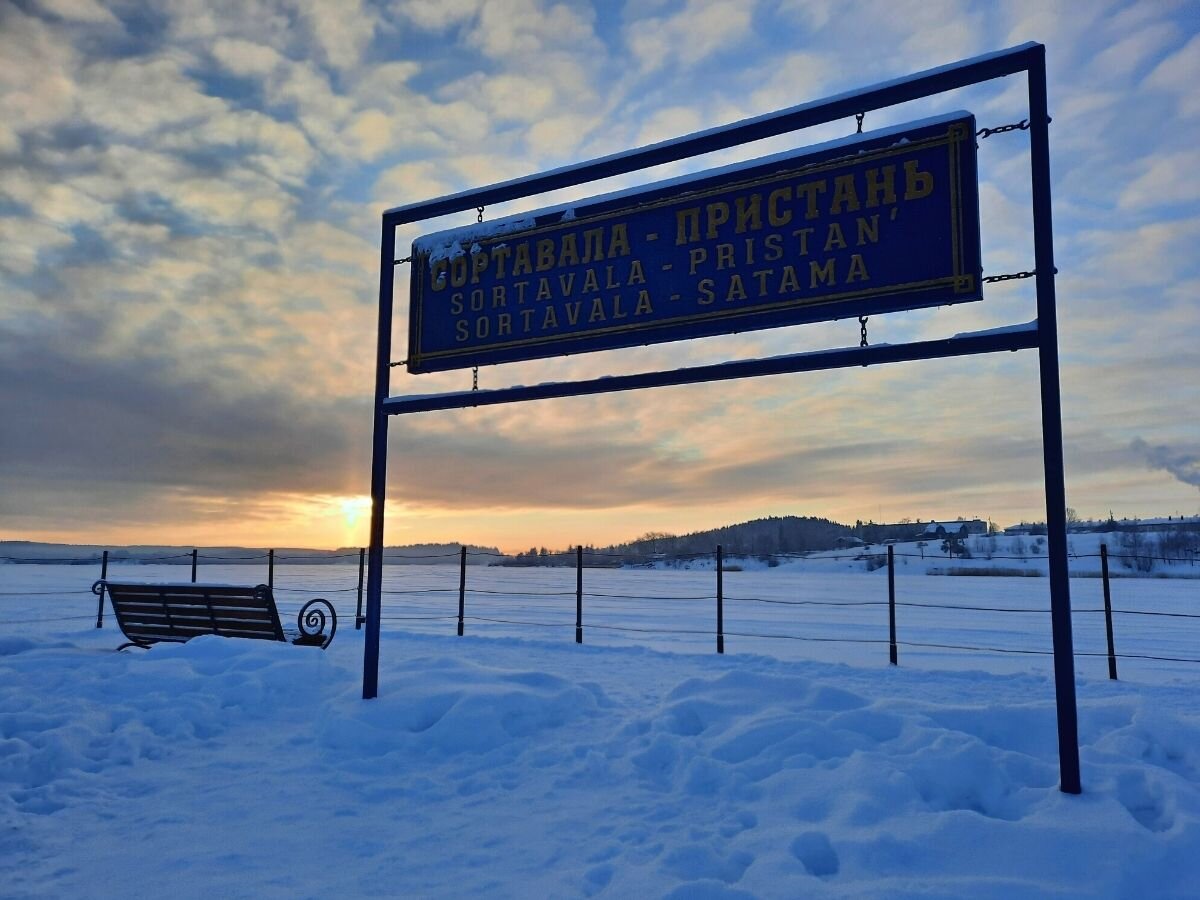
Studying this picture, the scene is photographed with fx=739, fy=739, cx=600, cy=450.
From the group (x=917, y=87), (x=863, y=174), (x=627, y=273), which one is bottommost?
(x=627, y=273)

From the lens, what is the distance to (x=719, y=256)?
18.7ft

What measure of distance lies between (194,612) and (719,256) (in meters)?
6.93

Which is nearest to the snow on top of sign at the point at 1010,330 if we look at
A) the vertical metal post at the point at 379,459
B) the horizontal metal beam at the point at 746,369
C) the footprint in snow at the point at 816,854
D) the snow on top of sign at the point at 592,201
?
the horizontal metal beam at the point at 746,369

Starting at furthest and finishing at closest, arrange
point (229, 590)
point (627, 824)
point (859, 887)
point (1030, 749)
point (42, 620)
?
point (42, 620)
point (229, 590)
point (1030, 749)
point (627, 824)
point (859, 887)

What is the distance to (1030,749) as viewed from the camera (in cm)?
452

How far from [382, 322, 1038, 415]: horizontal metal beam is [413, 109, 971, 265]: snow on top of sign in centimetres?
141

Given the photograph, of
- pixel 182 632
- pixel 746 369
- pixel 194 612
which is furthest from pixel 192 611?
pixel 746 369

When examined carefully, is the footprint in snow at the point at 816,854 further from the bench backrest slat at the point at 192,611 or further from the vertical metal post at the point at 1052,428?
the bench backrest slat at the point at 192,611

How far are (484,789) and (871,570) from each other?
68.6 metres

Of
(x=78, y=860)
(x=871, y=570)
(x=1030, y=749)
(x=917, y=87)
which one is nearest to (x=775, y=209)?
(x=917, y=87)

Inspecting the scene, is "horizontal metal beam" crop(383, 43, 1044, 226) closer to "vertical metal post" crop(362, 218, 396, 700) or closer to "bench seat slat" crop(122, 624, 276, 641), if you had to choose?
"vertical metal post" crop(362, 218, 396, 700)

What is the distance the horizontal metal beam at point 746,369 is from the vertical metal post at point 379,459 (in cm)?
21

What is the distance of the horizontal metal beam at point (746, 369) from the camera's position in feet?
15.2

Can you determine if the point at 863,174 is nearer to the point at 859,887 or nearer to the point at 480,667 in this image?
the point at 859,887
